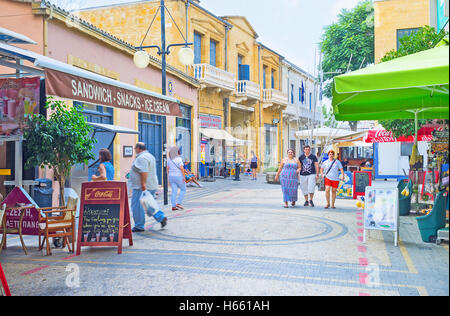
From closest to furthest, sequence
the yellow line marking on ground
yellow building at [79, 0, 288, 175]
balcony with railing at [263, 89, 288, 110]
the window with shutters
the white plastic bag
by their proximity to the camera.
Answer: the yellow line marking on ground, the white plastic bag, yellow building at [79, 0, 288, 175], the window with shutters, balcony with railing at [263, 89, 288, 110]

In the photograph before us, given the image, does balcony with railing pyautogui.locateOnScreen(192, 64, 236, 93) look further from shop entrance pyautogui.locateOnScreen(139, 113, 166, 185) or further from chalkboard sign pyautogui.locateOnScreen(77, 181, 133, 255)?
chalkboard sign pyautogui.locateOnScreen(77, 181, 133, 255)

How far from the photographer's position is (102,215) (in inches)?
250

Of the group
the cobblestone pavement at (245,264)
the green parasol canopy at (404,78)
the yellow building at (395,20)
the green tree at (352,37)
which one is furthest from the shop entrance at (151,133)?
the green tree at (352,37)

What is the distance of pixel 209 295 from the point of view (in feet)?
14.2

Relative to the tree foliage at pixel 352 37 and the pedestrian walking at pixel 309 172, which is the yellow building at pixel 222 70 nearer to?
the tree foliage at pixel 352 37

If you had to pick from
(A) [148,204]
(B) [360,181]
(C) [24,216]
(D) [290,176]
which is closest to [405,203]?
(D) [290,176]

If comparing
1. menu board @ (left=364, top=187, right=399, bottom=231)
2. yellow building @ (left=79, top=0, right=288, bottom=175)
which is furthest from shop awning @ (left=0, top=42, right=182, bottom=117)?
yellow building @ (left=79, top=0, right=288, bottom=175)

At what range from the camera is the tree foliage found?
27.3m

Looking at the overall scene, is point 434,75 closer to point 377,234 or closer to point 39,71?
point 377,234

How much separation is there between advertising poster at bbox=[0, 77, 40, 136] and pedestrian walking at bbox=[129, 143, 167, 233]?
198 cm

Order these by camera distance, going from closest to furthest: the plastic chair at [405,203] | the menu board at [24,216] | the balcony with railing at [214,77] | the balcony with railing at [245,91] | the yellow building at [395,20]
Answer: the menu board at [24,216], the plastic chair at [405,203], the balcony with railing at [214,77], the yellow building at [395,20], the balcony with railing at [245,91]

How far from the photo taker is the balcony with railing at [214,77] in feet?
71.0

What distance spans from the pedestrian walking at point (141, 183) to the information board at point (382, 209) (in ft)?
12.2
